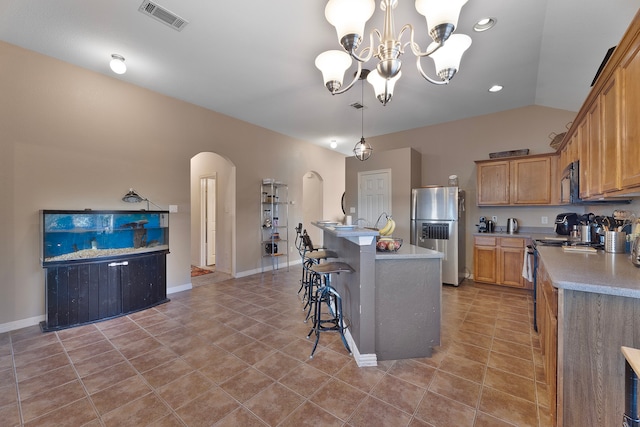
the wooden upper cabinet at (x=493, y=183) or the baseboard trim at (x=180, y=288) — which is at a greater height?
the wooden upper cabinet at (x=493, y=183)

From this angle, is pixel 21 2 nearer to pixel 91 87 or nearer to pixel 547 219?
pixel 91 87

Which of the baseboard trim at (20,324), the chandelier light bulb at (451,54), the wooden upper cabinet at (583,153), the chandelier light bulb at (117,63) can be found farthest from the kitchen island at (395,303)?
the baseboard trim at (20,324)

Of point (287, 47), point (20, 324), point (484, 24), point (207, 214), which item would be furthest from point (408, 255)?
point (207, 214)

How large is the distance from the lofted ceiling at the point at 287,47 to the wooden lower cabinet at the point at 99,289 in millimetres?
2385

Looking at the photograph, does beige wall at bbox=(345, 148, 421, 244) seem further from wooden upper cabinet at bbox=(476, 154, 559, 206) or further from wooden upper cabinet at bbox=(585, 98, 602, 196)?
wooden upper cabinet at bbox=(585, 98, 602, 196)

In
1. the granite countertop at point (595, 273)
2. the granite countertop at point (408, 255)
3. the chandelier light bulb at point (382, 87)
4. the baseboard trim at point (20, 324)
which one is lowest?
the baseboard trim at point (20, 324)

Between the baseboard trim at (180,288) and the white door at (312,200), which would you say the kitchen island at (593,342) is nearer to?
the baseboard trim at (180,288)

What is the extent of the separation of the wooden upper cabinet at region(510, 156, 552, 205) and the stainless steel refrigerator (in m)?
0.84

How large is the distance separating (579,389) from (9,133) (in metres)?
5.12

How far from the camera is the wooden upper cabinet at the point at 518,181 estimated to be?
13.6 feet

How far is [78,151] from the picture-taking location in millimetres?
3240

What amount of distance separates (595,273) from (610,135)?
1.07 meters

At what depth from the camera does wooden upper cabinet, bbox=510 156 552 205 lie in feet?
13.7

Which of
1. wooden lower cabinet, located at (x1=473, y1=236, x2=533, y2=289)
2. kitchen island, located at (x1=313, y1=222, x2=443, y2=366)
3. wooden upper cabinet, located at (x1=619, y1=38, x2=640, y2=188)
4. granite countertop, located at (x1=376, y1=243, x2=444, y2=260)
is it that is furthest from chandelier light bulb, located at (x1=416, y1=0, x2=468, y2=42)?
wooden lower cabinet, located at (x1=473, y1=236, x2=533, y2=289)
